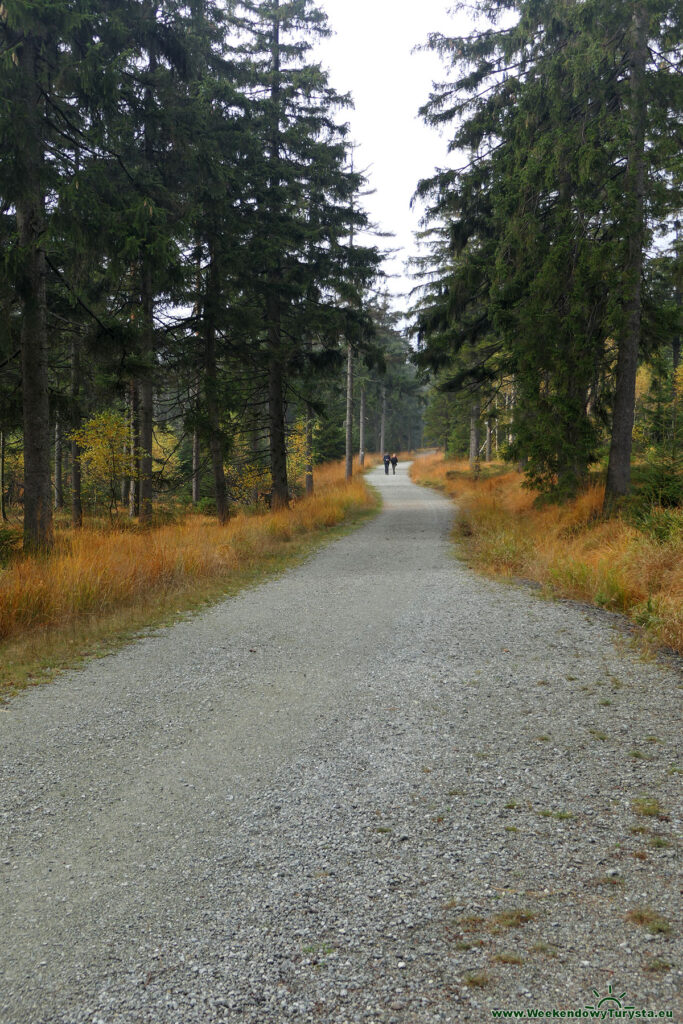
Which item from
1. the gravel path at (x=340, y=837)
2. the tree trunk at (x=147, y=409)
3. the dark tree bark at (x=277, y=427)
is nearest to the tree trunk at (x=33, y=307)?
the tree trunk at (x=147, y=409)

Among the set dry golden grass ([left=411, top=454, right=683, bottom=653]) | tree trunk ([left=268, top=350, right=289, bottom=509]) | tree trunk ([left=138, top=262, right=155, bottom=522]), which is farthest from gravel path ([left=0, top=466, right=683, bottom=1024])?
tree trunk ([left=268, top=350, right=289, bottom=509])

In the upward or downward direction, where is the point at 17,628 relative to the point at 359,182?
downward

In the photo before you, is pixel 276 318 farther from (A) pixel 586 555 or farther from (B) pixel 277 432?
(A) pixel 586 555

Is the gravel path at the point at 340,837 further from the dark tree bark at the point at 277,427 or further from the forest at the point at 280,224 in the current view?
the dark tree bark at the point at 277,427

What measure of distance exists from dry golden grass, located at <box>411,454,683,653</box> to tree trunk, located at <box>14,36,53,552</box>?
24.6 feet

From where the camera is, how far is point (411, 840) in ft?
10.3

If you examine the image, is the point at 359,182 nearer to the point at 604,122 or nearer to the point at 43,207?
the point at 604,122

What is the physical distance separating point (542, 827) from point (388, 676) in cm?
244

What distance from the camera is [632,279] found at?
11.1 m

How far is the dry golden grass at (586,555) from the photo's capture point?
6918 millimetres

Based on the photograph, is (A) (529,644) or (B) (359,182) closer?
(A) (529,644)

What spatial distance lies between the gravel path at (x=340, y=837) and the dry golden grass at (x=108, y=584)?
0.85 m

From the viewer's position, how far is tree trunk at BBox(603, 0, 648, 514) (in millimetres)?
10828

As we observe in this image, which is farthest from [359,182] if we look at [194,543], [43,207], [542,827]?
[542,827]
